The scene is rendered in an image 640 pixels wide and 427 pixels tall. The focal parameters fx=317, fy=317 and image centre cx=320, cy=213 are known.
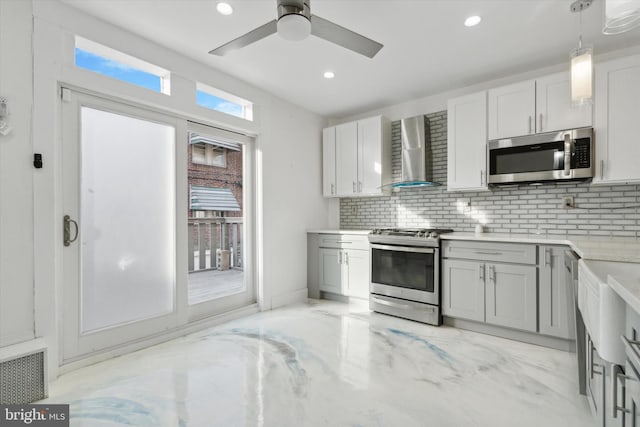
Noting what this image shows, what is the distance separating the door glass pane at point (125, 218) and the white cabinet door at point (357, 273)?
2167 millimetres

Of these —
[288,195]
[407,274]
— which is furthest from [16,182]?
[407,274]

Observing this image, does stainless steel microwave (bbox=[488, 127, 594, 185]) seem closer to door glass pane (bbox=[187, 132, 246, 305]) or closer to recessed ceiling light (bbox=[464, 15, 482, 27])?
recessed ceiling light (bbox=[464, 15, 482, 27])

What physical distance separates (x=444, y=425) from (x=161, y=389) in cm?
182

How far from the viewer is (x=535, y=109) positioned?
10.3ft

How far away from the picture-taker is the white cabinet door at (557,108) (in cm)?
290

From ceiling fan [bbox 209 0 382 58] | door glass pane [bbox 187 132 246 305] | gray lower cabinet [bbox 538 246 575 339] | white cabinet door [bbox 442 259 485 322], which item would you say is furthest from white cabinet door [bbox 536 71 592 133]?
door glass pane [bbox 187 132 246 305]

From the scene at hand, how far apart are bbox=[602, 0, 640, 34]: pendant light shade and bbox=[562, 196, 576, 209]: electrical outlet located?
219cm

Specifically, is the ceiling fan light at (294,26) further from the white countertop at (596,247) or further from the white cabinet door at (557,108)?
the white cabinet door at (557,108)

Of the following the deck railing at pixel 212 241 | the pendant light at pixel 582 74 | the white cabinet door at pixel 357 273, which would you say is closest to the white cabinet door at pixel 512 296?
the white cabinet door at pixel 357 273

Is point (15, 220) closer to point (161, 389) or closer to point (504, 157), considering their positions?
point (161, 389)

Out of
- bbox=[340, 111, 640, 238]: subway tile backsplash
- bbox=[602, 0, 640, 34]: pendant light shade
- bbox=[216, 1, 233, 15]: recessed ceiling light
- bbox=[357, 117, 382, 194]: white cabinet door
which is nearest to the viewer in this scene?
bbox=[602, 0, 640, 34]: pendant light shade

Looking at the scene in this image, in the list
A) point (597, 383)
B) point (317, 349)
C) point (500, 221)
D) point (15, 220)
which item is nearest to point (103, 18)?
point (15, 220)

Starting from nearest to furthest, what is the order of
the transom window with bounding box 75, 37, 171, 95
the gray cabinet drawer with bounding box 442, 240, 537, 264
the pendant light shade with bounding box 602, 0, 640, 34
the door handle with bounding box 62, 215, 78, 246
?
the pendant light shade with bounding box 602, 0, 640, 34 < the door handle with bounding box 62, 215, 78, 246 < the transom window with bounding box 75, 37, 171, 95 < the gray cabinet drawer with bounding box 442, 240, 537, 264

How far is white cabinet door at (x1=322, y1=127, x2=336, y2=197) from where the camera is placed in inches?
187
